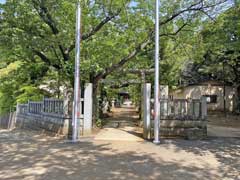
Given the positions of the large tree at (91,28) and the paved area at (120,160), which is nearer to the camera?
the paved area at (120,160)

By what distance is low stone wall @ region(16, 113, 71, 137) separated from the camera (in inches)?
480

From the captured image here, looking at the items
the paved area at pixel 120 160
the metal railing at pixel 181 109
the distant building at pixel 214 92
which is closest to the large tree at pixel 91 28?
the metal railing at pixel 181 109

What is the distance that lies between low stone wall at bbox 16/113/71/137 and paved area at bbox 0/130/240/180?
5.27ft

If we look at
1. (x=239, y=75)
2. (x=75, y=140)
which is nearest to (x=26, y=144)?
(x=75, y=140)

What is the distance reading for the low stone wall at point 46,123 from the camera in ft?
40.0

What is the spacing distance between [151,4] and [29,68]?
7470 millimetres

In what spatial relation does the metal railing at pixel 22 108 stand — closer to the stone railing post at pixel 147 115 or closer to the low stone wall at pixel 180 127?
the stone railing post at pixel 147 115

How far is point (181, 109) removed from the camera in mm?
11727

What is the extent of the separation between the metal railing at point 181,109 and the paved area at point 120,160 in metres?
1.28

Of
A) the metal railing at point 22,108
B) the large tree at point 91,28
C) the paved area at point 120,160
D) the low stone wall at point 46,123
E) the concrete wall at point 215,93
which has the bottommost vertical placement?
the paved area at point 120,160

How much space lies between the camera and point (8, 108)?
2136 cm

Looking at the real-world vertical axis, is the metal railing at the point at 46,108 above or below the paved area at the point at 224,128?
above

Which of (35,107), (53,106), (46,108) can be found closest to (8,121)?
(35,107)

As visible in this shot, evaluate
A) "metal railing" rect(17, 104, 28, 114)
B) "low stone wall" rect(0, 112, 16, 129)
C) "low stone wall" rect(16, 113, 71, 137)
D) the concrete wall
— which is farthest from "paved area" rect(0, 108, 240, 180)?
the concrete wall
